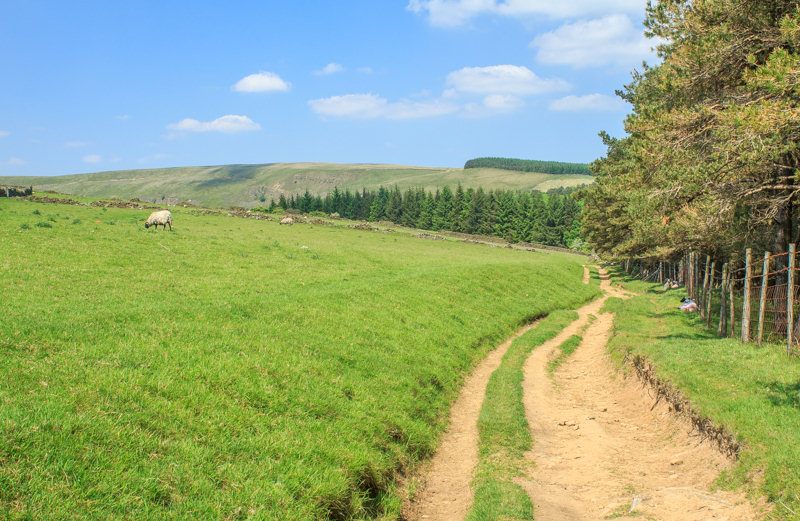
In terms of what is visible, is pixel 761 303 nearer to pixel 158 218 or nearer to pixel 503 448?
pixel 503 448

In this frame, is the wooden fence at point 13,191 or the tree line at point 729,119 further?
the wooden fence at point 13,191

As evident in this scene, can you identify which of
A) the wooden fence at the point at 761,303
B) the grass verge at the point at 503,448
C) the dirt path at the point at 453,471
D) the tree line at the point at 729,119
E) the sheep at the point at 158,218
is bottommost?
the dirt path at the point at 453,471

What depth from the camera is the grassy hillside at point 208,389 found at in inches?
241

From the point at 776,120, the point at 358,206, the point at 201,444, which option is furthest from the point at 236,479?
the point at 358,206

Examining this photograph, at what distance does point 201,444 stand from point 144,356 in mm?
2824

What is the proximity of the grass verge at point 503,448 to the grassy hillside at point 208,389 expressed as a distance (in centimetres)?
117

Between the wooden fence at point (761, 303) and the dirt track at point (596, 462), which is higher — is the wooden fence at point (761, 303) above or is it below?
above

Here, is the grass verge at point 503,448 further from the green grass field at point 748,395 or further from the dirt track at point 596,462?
the green grass field at point 748,395

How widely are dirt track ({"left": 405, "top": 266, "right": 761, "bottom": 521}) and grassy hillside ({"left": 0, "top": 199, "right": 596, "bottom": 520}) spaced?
0.79 m

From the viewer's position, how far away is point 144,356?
916 centimetres

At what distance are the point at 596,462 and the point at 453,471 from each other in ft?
9.53

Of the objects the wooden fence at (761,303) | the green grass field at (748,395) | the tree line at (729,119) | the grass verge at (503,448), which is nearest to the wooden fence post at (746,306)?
the wooden fence at (761,303)

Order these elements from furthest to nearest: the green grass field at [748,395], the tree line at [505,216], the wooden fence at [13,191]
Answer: the tree line at [505,216], the wooden fence at [13,191], the green grass field at [748,395]

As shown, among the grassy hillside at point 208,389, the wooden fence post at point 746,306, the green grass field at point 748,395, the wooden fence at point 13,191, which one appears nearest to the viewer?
the grassy hillside at point 208,389
